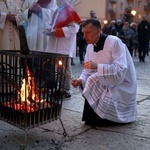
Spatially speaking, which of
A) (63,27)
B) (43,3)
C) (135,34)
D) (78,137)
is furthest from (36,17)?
(135,34)

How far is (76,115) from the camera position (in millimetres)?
4781

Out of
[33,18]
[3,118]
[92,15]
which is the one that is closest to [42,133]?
[3,118]

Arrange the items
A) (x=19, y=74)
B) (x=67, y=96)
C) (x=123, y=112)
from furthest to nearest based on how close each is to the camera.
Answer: (x=67, y=96)
(x=123, y=112)
(x=19, y=74)

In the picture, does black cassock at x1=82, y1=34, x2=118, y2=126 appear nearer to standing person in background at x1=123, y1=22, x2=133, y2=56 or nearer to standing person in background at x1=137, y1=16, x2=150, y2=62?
standing person in background at x1=137, y1=16, x2=150, y2=62

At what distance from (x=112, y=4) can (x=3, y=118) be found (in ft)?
261

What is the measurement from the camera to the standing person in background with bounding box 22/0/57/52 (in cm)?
561

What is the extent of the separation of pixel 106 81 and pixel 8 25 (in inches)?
98.8

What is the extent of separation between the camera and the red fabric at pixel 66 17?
5418 mm

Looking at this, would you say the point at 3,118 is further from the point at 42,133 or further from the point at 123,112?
the point at 123,112

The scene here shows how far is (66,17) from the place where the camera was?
548cm

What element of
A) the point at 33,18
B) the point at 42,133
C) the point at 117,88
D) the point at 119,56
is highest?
the point at 33,18

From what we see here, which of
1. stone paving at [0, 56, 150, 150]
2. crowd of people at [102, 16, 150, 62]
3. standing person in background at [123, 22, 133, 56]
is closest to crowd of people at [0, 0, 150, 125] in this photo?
stone paving at [0, 56, 150, 150]

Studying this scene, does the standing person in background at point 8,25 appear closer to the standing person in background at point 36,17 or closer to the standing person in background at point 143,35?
the standing person in background at point 36,17

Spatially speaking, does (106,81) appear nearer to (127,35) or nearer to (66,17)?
(66,17)
